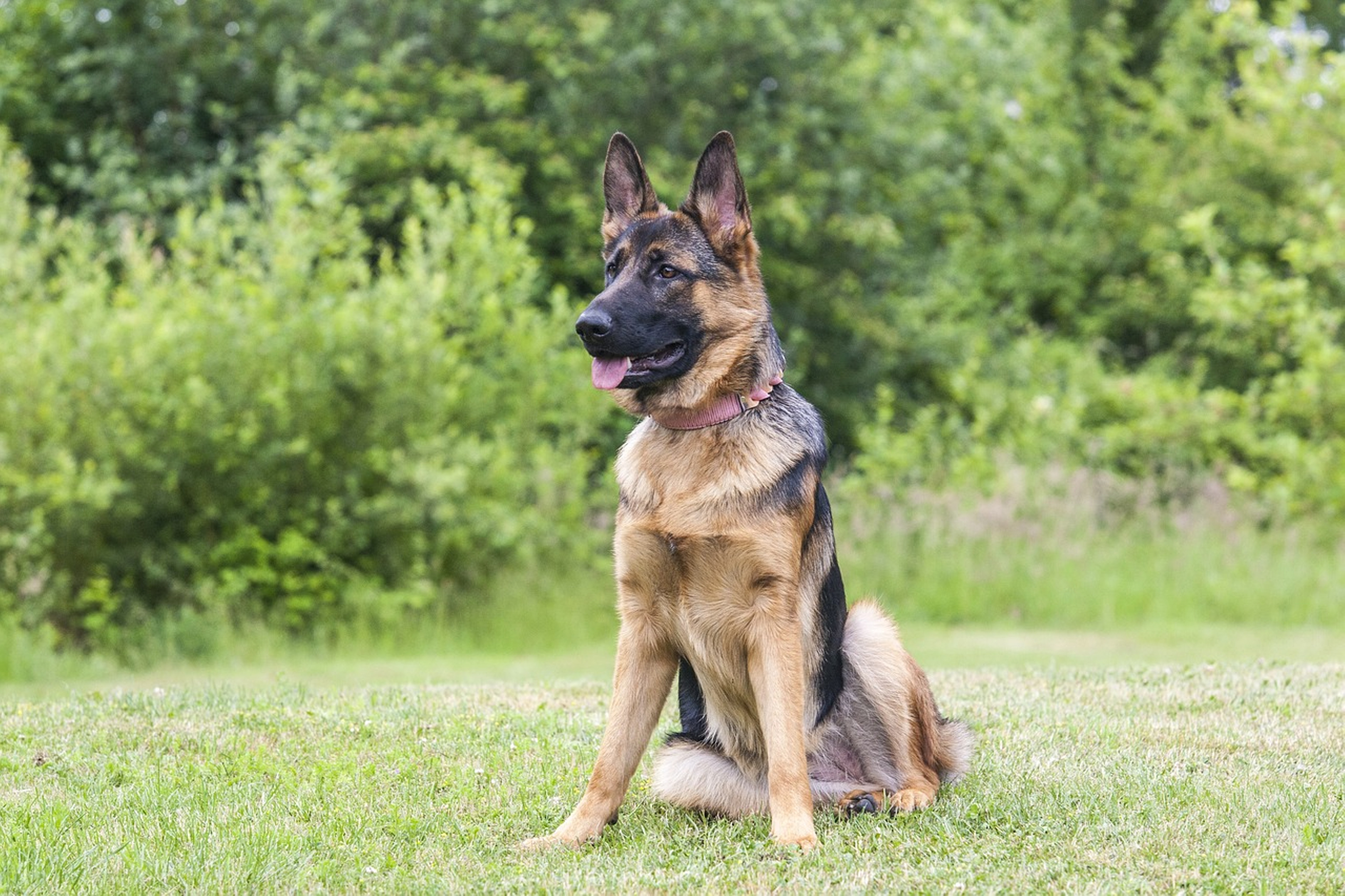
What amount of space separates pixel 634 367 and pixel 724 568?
2.35 ft

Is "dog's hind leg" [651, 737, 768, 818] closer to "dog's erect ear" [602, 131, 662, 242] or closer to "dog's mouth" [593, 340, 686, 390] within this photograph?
"dog's mouth" [593, 340, 686, 390]

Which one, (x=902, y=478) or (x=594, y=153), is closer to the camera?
(x=902, y=478)

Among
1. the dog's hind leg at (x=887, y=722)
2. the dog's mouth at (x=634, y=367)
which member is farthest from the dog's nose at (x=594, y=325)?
the dog's hind leg at (x=887, y=722)

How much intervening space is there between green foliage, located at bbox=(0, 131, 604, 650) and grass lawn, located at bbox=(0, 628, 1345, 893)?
3.15m

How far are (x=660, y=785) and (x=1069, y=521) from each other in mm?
8500

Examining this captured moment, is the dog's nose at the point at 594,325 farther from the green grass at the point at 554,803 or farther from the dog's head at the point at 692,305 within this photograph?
the green grass at the point at 554,803

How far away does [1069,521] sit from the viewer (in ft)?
40.4

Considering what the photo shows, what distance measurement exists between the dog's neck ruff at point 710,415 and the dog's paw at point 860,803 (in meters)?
1.34

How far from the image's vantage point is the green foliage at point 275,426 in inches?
388

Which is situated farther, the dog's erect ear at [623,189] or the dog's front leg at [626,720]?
the dog's erect ear at [623,189]

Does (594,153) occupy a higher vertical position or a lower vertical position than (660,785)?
higher

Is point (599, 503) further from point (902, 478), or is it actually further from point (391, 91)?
point (391, 91)

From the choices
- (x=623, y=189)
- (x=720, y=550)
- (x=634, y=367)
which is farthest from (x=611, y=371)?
(x=623, y=189)

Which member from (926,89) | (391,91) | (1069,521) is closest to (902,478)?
(1069,521)
